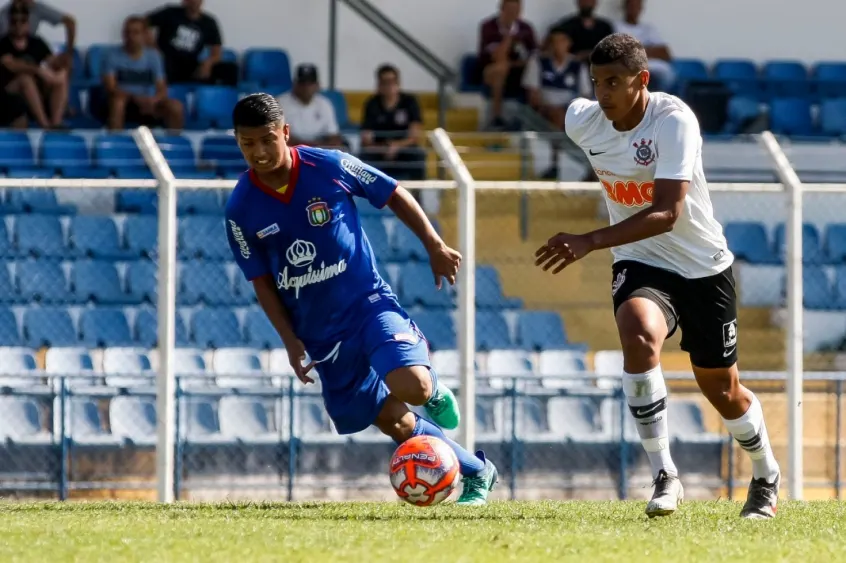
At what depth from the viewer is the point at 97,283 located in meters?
12.3

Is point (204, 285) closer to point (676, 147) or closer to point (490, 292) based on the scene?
point (490, 292)

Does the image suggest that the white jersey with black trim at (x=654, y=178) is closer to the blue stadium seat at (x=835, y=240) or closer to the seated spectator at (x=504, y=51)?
the blue stadium seat at (x=835, y=240)

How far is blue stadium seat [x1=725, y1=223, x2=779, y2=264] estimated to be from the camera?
13602mm

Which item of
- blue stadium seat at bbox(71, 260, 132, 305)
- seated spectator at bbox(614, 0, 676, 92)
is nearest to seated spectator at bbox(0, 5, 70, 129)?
blue stadium seat at bbox(71, 260, 132, 305)

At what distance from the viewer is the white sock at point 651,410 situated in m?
6.41

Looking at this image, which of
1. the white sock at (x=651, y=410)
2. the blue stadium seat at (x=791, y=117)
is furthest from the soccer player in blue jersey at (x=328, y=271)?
the blue stadium seat at (x=791, y=117)

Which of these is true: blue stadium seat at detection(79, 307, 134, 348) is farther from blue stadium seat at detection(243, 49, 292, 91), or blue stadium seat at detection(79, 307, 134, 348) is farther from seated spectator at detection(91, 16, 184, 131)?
blue stadium seat at detection(243, 49, 292, 91)

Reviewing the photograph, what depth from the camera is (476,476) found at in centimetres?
732

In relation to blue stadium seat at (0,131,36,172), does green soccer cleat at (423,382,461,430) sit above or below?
below

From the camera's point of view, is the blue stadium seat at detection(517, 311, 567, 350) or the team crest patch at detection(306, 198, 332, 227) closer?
the team crest patch at detection(306, 198, 332, 227)

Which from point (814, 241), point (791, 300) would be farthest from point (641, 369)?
point (814, 241)

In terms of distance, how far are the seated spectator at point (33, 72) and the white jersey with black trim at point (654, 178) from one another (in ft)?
30.3

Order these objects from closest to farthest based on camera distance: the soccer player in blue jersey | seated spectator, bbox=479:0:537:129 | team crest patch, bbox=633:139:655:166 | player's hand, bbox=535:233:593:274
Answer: player's hand, bbox=535:233:593:274, team crest patch, bbox=633:139:655:166, the soccer player in blue jersey, seated spectator, bbox=479:0:537:129

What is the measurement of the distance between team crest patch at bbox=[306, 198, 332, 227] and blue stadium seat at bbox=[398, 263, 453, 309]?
17.4 ft
